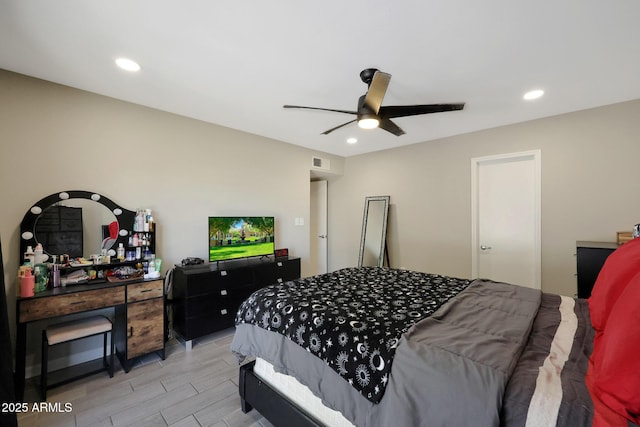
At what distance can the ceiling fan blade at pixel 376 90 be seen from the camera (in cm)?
186

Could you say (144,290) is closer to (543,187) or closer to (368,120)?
(368,120)

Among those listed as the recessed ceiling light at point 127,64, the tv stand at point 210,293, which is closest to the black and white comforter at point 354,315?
the tv stand at point 210,293

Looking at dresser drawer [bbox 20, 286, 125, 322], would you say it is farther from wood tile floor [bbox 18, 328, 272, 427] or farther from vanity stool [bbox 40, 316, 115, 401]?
wood tile floor [bbox 18, 328, 272, 427]

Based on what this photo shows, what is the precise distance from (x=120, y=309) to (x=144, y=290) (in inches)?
9.4

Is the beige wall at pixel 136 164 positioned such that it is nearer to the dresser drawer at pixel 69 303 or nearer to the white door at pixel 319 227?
the dresser drawer at pixel 69 303

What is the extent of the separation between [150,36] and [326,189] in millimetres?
4107

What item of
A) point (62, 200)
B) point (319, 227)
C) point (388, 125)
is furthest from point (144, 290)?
point (319, 227)

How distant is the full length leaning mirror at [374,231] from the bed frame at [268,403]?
306 centimetres

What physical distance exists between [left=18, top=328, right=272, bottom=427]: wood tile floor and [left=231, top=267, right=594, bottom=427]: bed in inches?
10.2

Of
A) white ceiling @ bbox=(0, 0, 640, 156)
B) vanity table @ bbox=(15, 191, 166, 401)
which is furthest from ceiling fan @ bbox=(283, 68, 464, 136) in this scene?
vanity table @ bbox=(15, 191, 166, 401)

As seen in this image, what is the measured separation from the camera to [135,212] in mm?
2852

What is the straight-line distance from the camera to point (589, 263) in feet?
8.25

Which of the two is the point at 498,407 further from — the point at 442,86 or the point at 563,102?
the point at 563,102

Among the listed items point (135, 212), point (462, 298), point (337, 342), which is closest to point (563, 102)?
point (462, 298)
